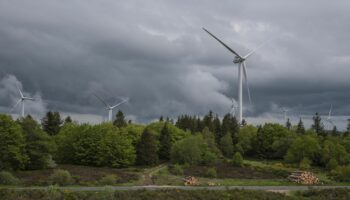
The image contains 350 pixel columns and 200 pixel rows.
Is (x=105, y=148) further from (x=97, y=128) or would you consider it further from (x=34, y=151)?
(x=34, y=151)

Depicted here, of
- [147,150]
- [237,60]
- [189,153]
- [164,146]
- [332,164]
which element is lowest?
[332,164]

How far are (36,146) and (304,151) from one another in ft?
172

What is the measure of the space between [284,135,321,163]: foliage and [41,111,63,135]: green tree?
5839 centimetres

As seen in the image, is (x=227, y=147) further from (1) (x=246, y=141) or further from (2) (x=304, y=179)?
(2) (x=304, y=179)

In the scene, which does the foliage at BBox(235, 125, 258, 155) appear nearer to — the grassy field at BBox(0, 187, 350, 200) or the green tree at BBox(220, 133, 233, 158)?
the green tree at BBox(220, 133, 233, 158)

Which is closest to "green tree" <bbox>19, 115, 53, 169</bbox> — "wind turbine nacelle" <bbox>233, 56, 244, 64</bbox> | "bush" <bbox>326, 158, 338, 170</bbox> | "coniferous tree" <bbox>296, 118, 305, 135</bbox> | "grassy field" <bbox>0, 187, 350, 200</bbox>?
"grassy field" <bbox>0, 187, 350, 200</bbox>

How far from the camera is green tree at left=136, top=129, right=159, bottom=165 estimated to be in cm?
9206

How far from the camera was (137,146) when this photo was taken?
311 ft

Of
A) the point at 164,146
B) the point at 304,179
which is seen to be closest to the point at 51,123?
the point at 164,146

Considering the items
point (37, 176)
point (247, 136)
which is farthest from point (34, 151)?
point (247, 136)

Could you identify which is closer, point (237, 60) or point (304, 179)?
point (304, 179)

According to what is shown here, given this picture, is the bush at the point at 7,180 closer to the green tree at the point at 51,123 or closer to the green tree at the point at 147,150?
the green tree at the point at 147,150

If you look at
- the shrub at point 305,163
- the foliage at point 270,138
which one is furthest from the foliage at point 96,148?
the foliage at point 270,138

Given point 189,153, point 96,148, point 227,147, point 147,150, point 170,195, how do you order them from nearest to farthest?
point 170,195 < point 96,148 < point 189,153 < point 147,150 < point 227,147
